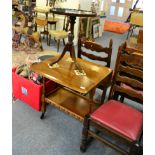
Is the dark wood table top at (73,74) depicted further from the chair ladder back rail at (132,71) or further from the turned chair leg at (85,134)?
the turned chair leg at (85,134)

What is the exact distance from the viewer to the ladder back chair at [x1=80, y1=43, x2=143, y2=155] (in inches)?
51.6

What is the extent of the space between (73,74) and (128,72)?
1.62ft

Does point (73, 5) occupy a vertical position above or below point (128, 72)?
above

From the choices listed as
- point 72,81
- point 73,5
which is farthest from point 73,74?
point 73,5

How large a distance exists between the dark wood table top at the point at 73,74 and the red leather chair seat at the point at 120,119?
0.76 feet

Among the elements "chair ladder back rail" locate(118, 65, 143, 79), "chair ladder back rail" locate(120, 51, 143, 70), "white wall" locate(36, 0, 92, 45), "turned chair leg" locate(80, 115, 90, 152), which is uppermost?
"white wall" locate(36, 0, 92, 45)

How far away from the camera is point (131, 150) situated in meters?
1.29

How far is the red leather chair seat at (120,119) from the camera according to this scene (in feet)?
4.34

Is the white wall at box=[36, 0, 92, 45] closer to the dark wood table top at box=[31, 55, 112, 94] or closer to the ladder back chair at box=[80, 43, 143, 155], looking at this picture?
the dark wood table top at box=[31, 55, 112, 94]

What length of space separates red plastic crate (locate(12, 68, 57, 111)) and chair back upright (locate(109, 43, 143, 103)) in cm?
76

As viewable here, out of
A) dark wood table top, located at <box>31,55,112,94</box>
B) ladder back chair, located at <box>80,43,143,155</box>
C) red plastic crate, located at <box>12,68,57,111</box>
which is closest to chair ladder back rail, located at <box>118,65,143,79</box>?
ladder back chair, located at <box>80,43,143,155</box>

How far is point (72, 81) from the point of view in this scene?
4.86ft

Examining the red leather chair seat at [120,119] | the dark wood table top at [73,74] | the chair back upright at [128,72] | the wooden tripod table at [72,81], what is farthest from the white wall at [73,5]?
the red leather chair seat at [120,119]

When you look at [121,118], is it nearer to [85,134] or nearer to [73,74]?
[85,134]
